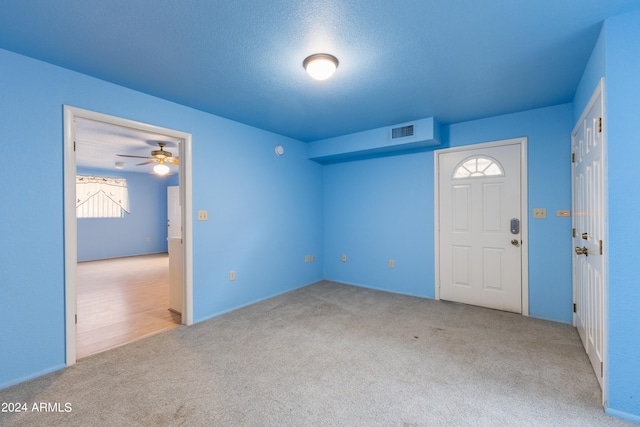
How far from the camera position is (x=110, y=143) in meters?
4.72

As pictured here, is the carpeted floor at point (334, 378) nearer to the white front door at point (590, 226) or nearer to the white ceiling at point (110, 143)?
the white front door at point (590, 226)


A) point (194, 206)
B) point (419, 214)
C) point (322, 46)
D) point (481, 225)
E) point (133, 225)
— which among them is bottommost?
point (133, 225)

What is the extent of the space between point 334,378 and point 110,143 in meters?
5.09

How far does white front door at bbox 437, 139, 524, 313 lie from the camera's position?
11.0 feet

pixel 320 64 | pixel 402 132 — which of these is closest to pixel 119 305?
pixel 320 64

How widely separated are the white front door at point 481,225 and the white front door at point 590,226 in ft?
1.84

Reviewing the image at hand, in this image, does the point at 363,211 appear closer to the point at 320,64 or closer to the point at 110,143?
the point at 320,64

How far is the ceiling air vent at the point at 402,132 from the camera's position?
11.6 feet

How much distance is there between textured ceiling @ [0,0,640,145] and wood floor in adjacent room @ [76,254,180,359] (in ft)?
7.98

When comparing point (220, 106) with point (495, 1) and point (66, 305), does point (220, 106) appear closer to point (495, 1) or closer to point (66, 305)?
point (66, 305)

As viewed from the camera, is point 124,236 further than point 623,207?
Yes

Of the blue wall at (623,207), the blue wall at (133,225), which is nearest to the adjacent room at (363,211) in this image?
the blue wall at (623,207)

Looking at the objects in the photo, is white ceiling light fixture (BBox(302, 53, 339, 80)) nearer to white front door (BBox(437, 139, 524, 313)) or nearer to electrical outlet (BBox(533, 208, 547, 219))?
white front door (BBox(437, 139, 524, 313))

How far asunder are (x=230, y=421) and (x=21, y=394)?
4.98 feet
